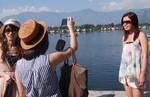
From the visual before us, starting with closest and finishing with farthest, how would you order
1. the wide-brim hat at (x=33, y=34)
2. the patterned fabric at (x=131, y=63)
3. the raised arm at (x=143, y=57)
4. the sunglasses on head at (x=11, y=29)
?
the wide-brim hat at (x=33, y=34)
the sunglasses on head at (x=11, y=29)
the raised arm at (x=143, y=57)
the patterned fabric at (x=131, y=63)

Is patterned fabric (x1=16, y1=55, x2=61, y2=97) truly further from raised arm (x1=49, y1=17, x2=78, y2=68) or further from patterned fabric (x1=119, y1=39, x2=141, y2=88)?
patterned fabric (x1=119, y1=39, x2=141, y2=88)

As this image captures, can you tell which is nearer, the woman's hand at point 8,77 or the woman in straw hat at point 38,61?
the woman in straw hat at point 38,61

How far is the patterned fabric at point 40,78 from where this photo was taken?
13.0 ft

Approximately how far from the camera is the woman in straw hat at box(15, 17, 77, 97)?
3.92 m

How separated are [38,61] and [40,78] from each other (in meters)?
0.17

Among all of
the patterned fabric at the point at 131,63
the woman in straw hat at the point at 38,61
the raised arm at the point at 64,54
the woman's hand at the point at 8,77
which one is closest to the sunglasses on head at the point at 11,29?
the woman's hand at the point at 8,77

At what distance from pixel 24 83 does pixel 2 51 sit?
972 millimetres

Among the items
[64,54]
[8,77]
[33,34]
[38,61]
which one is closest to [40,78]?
[38,61]

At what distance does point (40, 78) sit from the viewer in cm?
398

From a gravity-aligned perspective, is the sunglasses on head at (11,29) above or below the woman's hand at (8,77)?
above

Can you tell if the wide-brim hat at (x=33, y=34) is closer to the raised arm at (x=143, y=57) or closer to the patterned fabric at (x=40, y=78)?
the patterned fabric at (x=40, y=78)

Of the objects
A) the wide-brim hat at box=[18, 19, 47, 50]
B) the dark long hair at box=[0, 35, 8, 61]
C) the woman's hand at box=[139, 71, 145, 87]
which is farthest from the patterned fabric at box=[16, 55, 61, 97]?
the woman's hand at box=[139, 71, 145, 87]

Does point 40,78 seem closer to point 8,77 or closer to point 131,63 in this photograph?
point 8,77

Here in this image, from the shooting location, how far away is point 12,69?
496cm
